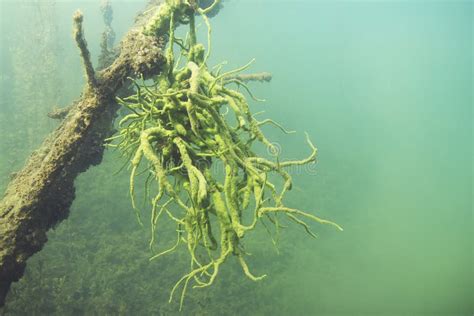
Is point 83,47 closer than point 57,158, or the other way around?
point 83,47

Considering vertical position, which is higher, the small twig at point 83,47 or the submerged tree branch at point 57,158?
the small twig at point 83,47

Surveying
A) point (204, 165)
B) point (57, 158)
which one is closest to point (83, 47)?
point (57, 158)

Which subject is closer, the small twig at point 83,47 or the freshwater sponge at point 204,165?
the freshwater sponge at point 204,165

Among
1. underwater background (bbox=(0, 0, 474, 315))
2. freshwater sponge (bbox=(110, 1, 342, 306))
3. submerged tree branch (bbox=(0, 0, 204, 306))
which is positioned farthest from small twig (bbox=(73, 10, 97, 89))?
underwater background (bbox=(0, 0, 474, 315))

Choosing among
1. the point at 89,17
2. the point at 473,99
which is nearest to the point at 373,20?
the point at 473,99

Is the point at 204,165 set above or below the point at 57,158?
below

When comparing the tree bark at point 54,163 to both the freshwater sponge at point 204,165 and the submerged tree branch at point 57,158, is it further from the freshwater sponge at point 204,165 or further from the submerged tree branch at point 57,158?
the freshwater sponge at point 204,165

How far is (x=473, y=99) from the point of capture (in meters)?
84.9

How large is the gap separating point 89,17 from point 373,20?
422ft

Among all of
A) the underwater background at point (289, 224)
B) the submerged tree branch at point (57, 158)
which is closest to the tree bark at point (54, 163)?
the submerged tree branch at point (57, 158)

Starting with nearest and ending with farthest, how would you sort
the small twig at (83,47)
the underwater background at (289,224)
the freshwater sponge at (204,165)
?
1. the freshwater sponge at (204,165)
2. the small twig at (83,47)
3. the underwater background at (289,224)

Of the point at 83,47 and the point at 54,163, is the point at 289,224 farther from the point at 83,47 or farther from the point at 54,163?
the point at 83,47

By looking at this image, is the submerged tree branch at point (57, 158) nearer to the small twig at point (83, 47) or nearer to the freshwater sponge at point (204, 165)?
the small twig at point (83, 47)

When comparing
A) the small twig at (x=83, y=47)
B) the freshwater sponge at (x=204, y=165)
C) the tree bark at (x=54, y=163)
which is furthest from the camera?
the tree bark at (x=54, y=163)
